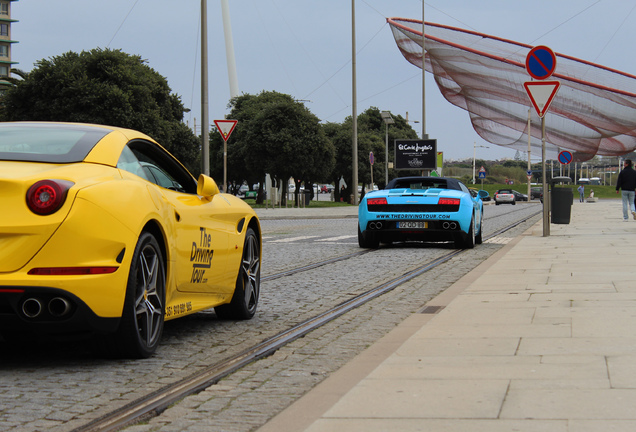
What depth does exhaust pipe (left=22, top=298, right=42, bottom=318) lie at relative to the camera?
4.83m

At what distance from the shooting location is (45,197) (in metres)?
4.87

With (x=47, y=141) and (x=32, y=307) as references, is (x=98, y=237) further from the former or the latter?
(x=47, y=141)

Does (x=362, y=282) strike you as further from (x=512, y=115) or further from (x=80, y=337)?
(x=512, y=115)

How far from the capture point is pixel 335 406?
14.0ft

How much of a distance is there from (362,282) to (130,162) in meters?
5.43

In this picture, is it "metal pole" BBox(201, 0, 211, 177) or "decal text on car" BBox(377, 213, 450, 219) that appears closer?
"decal text on car" BBox(377, 213, 450, 219)

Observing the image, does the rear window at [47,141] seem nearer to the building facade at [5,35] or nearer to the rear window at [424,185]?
the rear window at [424,185]

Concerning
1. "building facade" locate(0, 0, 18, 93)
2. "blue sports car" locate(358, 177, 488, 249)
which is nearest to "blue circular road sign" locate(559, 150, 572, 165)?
"blue sports car" locate(358, 177, 488, 249)

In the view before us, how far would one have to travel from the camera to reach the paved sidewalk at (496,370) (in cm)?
394

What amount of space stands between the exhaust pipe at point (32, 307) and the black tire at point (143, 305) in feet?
1.60

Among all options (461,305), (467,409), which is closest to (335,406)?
(467,409)

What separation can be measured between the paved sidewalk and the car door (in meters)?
1.30

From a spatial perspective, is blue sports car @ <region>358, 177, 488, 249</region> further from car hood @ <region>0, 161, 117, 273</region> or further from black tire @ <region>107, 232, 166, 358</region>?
car hood @ <region>0, 161, 117, 273</region>

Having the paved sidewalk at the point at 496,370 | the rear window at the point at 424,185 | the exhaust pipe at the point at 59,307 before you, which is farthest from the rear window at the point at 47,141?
the rear window at the point at 424,185
